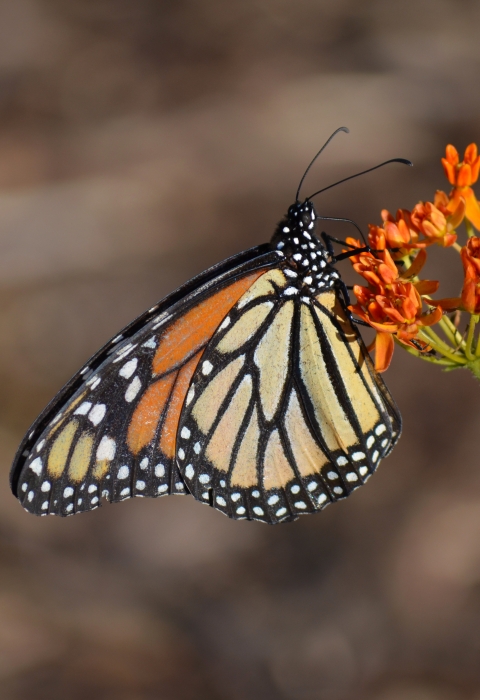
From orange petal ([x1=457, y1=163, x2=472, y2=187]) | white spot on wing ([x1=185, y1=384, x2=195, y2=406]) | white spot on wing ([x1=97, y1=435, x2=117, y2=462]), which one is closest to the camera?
orange petal ([x1=457, y1=163, x2=472, y2=187])

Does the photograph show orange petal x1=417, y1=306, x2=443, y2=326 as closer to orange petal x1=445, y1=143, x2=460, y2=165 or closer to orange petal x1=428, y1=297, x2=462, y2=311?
orange petal x1=428, y1=297, x2=462, y2=311

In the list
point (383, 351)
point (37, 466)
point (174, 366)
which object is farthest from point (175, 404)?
point (383, 351)

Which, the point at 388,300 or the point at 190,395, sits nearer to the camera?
the point at 388,300

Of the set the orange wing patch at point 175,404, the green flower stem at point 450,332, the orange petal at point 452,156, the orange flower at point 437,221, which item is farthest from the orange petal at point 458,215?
the orange wing patch at point 175,404

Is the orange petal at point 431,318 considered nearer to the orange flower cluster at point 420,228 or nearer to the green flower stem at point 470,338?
the green flower stem at point 470,338

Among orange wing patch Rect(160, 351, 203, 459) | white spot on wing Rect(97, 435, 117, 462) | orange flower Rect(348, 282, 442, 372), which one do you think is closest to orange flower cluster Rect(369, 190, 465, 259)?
→ orange flower Rect(348, 282, 442, 372)

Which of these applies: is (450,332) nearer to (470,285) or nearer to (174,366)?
(470,285)

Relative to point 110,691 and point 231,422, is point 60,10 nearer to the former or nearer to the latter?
point 231,422

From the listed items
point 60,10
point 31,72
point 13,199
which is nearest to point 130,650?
point 13,199
